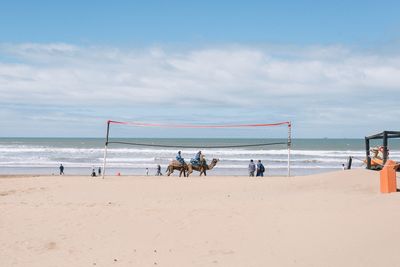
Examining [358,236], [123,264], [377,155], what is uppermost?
[377,155]

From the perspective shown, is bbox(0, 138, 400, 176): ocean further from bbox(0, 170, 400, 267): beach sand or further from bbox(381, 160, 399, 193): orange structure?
bbox(381, 160, 399, 193): orange structure

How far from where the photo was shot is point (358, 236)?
253 inches

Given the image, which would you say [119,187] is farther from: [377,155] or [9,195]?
[377,155]

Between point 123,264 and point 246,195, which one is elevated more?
point 246,195

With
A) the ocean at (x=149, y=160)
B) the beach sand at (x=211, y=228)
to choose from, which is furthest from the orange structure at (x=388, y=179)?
the ocean at (x=149, y=160)

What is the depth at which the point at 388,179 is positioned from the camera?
8.93m

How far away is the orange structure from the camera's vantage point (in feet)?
28.9

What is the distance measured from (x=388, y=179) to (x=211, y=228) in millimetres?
3664

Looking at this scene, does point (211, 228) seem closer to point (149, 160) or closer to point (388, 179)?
point (388, 179)

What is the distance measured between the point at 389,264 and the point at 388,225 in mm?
1309

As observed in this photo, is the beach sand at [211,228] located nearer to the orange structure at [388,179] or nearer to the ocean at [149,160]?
the orange structure at [388,179]

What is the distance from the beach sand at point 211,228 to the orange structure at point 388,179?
1.39 feet

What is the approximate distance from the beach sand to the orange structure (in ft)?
1.39

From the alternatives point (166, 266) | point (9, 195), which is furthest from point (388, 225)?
point (9, 195)
